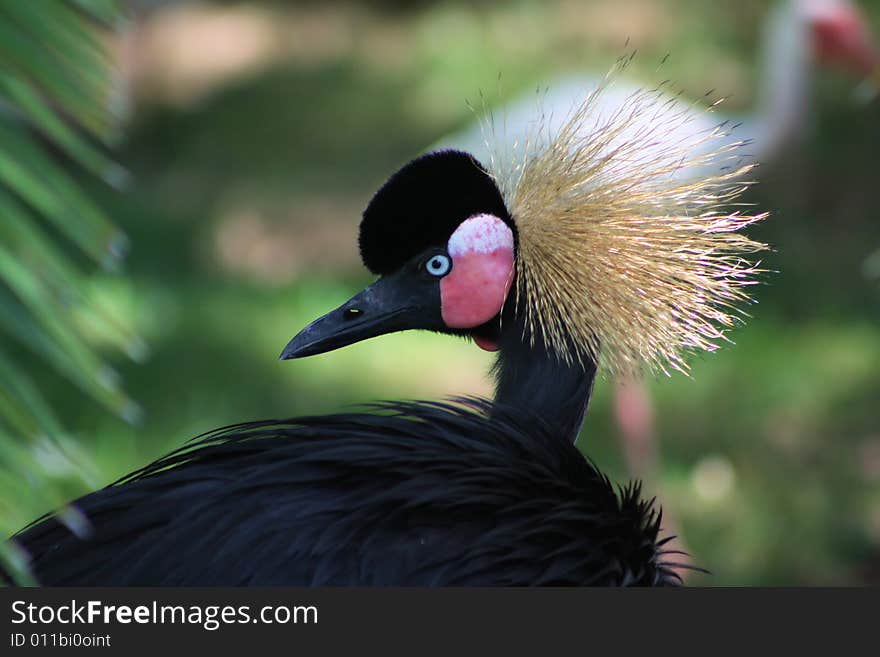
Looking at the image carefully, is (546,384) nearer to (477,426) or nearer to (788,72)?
(477,426)

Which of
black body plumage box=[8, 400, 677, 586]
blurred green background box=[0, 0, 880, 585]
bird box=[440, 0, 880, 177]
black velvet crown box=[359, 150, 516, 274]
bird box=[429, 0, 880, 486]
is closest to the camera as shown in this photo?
black body plumage box=[8, 400, 677, 586]

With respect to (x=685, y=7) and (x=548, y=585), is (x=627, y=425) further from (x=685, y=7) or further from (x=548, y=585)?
(x=685, y=7)

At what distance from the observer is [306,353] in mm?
1371

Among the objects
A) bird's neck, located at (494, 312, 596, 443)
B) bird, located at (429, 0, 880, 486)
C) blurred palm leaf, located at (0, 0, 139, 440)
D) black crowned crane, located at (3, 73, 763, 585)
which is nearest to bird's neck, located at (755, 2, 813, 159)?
bird, located at (429, 0, 880, 486)

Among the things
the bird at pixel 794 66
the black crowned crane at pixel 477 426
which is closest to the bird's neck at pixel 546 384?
the black crowned crane at pixel 477 426

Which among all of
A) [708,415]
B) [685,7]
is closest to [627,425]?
[708,415]

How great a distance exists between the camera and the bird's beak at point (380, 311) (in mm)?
1390

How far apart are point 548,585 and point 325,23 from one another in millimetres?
4503

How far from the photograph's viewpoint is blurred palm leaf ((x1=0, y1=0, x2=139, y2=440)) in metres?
0.56

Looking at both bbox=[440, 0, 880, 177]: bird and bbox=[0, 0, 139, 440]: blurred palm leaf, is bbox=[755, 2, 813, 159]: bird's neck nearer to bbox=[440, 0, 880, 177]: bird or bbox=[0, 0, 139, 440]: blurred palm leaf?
bbox=[440, 0, 880, 177]: bird

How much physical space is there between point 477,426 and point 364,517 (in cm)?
18

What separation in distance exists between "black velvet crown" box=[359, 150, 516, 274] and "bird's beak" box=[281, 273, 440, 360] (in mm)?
30

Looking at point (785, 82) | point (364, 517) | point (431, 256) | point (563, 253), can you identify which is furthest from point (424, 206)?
point (785, 82)

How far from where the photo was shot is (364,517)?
1.14 metres
